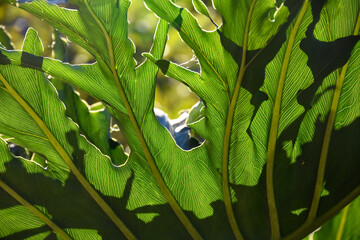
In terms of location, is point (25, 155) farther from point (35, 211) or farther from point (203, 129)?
point (203, 129)

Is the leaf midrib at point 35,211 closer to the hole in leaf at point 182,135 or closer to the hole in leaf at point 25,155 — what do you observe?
the hole in leaf at point 25,155

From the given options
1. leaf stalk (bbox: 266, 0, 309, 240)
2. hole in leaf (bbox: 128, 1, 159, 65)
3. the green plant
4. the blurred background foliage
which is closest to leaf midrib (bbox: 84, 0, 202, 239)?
the green plant

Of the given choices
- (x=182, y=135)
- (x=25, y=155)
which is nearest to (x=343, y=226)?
(x=182, y=135)

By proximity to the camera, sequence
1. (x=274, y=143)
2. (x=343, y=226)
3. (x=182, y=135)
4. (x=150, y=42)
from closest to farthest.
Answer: (x=274, y=143), (x=343, y=226), (x=182, y=135), (x=150, y=42)

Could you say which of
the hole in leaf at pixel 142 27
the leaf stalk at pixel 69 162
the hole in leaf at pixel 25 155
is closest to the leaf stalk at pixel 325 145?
the leaf stalk at pixel 69 162

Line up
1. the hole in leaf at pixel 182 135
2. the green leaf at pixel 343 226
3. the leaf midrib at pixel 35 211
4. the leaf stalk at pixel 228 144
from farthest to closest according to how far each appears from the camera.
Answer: the hole in leaf at pixel 182 135 → the green leaf at pixel 343 226 → the leaf midrib at pixel 35 211 → the leaf stalk at pixel 228 144

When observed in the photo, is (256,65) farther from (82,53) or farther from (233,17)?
(82,53)

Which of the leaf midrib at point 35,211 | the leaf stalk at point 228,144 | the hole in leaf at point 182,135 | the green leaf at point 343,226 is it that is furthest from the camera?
the hole in leaf at point 182,135
